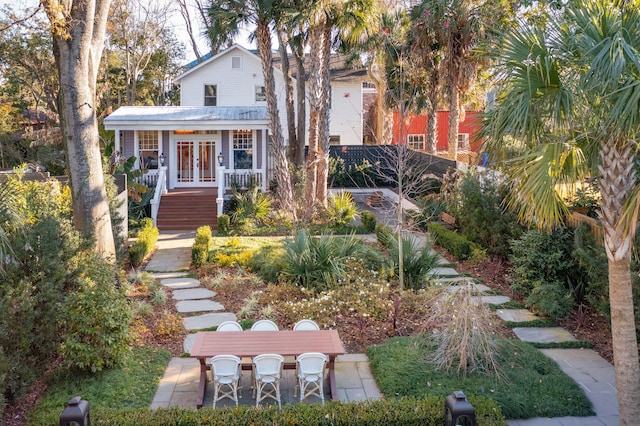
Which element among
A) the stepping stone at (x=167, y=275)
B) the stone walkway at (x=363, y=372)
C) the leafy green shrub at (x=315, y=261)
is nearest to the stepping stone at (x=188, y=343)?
the stone walkway at (x=363, y=372)

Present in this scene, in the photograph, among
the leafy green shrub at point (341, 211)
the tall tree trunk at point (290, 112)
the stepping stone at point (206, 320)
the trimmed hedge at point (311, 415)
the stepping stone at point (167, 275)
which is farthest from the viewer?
the tall tree trunk at point (290, 112)

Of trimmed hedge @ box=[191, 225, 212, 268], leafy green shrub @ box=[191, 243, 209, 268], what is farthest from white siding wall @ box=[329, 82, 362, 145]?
leafy green shrub @ box=[191, 243, 209, 268]

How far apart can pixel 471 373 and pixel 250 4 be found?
55.9ft

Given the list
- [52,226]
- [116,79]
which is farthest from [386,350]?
[116,79]

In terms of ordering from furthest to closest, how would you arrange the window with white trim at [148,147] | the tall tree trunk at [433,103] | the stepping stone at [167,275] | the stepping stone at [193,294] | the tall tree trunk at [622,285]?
Result: the tall tree trunk at [433,103]
the window with white trim at [148,147]
the stepping stone at [167,275]
the stepping stone at [193,294]
the tall tree trunk at [622,285]

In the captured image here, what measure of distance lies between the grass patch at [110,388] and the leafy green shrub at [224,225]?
36.0ft

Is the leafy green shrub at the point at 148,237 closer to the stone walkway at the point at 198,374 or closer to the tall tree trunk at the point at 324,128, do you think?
the stone walkway at the point at 198,374

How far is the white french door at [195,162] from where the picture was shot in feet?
85.7

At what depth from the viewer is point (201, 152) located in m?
26.3

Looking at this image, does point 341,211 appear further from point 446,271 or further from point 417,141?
point 417,141

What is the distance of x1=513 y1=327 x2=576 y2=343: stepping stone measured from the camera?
10711mm

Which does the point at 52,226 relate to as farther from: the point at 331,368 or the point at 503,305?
the point at 503,305

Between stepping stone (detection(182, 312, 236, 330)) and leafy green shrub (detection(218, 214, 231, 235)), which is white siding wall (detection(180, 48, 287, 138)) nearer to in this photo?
leafy green shrub (detection(218, 214, 231, 235))

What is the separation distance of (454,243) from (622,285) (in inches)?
357
